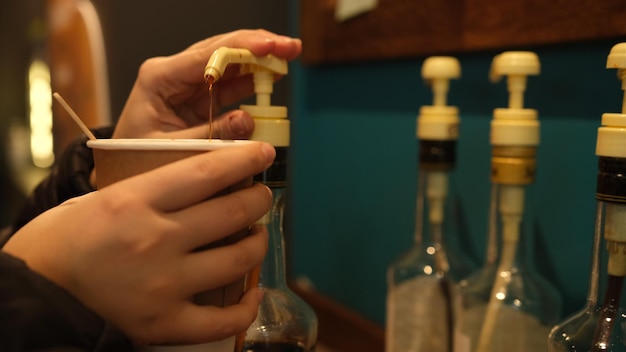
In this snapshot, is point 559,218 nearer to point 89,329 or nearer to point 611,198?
point 611,198

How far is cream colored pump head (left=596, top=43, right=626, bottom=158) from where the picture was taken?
47cm

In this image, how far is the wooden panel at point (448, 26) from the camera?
1.96 feet

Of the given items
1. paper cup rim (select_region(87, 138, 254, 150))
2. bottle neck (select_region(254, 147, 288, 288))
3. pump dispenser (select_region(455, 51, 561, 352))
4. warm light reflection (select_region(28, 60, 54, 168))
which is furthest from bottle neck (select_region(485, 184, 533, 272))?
warm light reflection (select_region(28, 60, 54, 168))

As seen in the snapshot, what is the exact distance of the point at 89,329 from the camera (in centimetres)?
36

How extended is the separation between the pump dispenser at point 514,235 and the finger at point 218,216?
0.91 ft

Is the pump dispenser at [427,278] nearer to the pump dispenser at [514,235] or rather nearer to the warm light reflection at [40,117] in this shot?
the pump dispenser at [514,235]

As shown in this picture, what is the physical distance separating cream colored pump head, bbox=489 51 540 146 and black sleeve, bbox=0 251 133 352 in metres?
0.39

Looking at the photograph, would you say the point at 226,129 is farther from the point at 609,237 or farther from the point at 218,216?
the point at 609,237

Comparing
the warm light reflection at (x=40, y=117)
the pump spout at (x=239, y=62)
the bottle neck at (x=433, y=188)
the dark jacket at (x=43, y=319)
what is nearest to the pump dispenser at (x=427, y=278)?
the bottle neck at (x=433, y=188)

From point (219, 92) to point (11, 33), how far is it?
4.15 feet

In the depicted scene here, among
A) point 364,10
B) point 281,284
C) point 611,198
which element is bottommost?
point 281,284

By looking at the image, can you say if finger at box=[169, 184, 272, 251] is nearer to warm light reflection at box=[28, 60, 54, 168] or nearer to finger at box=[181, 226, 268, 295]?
finger at box=[181, 226, 268, 295]

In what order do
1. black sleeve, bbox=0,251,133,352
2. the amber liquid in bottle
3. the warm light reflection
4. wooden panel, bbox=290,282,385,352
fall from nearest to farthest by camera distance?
black sleeve, bbox=0,251,133,352 < the amber liquid in bottle < wooden panel, bbox=290,282,385,352 < the warm light reflection

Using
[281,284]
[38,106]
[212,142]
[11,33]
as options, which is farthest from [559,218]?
[11,33]
